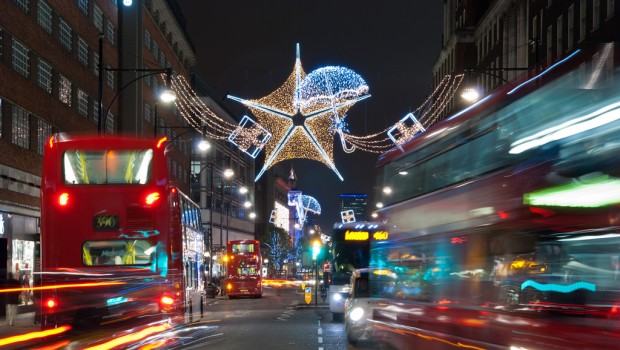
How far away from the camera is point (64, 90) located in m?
40.8

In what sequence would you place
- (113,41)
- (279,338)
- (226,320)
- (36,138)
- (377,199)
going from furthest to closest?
(113,41), (36,138), (226,320), (279,338), (377,199)

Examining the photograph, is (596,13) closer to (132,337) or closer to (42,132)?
(42,132)

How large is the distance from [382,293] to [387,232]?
120 centimetres

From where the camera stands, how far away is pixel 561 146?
7.54 meters

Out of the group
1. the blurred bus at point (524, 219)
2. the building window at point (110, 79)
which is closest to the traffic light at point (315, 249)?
the building window at point (110, 79)

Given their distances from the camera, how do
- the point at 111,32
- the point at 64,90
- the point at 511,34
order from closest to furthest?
1. the point at 64,90
2. the point at 111,32
3. the point at 511,34

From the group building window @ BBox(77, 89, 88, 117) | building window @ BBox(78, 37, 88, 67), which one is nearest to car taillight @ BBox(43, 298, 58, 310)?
building window @ BBox(77, 89, 88, 117)

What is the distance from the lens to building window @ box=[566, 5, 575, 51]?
42.3 m

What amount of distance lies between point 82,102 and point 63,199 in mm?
28725

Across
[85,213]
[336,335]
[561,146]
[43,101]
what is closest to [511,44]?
[43,101]

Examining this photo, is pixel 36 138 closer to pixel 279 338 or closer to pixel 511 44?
pixel 279 338

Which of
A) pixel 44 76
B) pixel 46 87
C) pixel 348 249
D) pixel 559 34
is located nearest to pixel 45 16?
pixel 44 76

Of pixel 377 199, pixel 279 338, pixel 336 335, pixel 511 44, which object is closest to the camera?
pixel 377 199

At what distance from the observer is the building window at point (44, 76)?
36.9 metres
